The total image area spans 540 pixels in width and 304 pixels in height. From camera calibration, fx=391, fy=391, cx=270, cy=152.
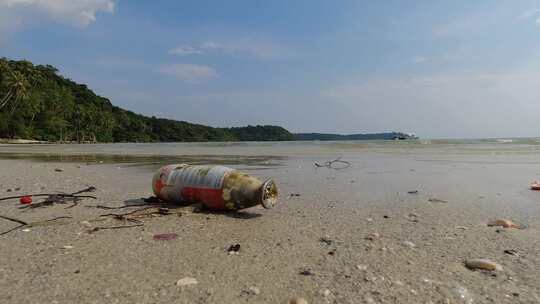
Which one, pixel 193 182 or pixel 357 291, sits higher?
pixel 193 182

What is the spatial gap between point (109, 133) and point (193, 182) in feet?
363

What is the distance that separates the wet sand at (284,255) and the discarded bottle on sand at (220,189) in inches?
6.5

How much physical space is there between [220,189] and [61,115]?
320ft

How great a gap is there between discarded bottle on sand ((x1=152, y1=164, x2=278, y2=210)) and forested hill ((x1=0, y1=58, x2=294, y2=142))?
80231 mm

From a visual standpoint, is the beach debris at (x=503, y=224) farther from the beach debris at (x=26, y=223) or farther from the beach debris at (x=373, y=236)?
the beach debris at (x=26, y=223)

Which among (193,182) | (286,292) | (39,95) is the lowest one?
(286,292)

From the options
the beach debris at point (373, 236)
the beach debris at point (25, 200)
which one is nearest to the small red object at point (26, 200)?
the beach debris at point (25, 200)

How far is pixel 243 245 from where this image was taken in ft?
9.93

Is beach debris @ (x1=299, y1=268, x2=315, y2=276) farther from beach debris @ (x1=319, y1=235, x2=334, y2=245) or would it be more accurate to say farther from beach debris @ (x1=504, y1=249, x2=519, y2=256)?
beach debris @ (x1=504, y1=249, x2=519, y2=256)

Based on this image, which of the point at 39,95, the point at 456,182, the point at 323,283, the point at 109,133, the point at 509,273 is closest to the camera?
the point at 323,283

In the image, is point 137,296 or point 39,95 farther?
point 39,95

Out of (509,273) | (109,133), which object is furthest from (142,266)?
(109,133)

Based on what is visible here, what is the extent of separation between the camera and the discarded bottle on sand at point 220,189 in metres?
4.06

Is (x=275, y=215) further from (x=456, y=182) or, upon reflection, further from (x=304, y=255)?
(x=456, y=182)
